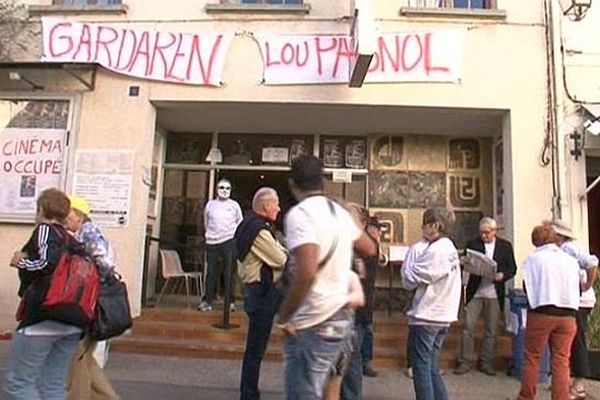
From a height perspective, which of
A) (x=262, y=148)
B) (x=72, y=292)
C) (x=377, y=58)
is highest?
(x=377, y=58)

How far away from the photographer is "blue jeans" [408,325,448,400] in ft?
15.1

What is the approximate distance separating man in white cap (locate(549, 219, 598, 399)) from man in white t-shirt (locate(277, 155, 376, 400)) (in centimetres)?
318

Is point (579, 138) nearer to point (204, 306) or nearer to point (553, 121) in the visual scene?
point (553, 121)

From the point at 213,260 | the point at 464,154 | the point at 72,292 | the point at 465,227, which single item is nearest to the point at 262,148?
the point at 213,260

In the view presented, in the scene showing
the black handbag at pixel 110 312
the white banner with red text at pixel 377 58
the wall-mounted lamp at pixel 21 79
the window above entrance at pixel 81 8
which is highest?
the window above entrance at pixel 81 8

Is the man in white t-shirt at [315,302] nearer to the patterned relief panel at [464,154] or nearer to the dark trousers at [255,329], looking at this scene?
the dark trousers at [255,329]

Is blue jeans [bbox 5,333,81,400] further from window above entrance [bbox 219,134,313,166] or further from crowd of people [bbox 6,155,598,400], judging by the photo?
window above entrance [bbox 219,134,313,166]

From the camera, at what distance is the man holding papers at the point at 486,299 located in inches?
276

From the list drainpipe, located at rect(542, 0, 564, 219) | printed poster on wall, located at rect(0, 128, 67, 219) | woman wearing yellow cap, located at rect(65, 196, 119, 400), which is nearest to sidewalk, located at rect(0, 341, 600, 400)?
woman wearing yellow cap, located at rect(65, 196, 119, 400)

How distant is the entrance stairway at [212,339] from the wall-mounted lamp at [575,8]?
4311 mm

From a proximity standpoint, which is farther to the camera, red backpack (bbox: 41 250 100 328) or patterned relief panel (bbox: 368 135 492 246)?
patterned relief panel (bbox: 368 135 492 246)

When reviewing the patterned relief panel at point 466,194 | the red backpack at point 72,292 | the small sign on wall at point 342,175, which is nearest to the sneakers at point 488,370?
the patterned relief panel at point 466,194

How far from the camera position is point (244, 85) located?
8.44m

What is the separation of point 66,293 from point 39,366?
0.48m
